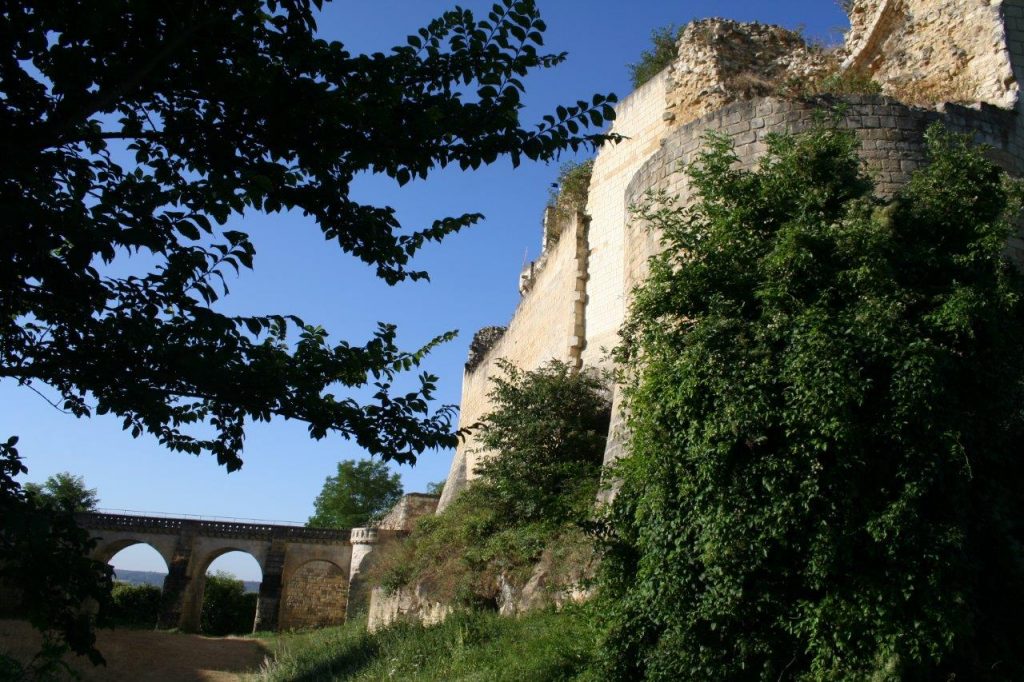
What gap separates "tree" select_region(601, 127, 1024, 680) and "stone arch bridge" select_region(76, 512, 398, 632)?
2471 cm

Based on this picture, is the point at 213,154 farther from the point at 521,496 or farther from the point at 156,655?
the point at 156,655

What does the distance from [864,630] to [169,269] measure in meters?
4.27

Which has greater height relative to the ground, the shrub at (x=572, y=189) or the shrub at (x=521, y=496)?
the shrub at (x=572, y=189)

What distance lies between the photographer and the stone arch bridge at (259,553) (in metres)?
29.6

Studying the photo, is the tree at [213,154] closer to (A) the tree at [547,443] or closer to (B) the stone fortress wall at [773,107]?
(B) the stone fortress wall at [773,107]

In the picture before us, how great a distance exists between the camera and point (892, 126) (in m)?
7.19

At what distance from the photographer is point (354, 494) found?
41594 millimetres

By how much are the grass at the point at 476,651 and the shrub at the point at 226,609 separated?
20.0 meters

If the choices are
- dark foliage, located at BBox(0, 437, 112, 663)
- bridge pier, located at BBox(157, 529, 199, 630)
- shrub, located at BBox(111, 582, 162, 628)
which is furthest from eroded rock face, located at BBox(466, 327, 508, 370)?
dark foliage, located at BBox(0, 437, 112, 663)

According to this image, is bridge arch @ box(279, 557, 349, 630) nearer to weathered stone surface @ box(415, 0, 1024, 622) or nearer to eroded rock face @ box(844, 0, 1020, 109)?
weathered stone surface @ box(415, 0, 1024, 622)

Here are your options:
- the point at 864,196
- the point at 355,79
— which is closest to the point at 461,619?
the point at 864,196

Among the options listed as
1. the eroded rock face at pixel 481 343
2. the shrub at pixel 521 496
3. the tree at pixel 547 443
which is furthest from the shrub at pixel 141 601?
the tree at pixel 547 443

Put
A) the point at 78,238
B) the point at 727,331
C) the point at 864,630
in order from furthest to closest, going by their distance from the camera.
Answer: the point at 727,331 < the point at 864,630 < the point at 78,238

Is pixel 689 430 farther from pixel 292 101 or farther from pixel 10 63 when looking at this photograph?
pixel 10 63
